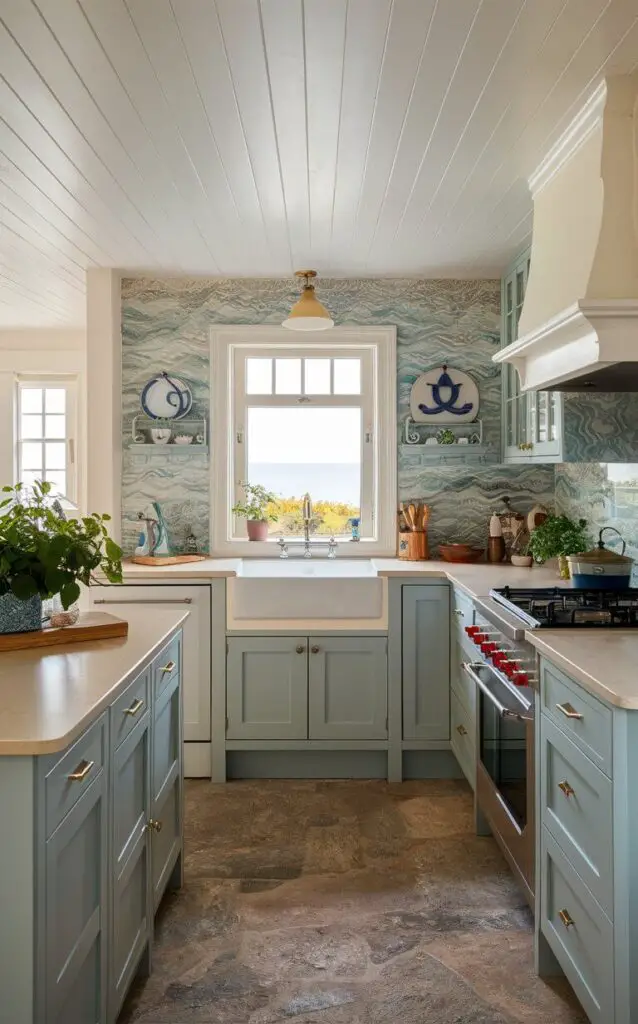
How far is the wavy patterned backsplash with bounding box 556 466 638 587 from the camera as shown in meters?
3.04

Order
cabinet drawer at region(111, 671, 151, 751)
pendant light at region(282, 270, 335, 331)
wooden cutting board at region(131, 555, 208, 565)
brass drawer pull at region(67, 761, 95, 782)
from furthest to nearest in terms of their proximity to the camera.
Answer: wooden cutting board at region(131, 555, 208, 565), pendant light at region(282, 270, 335, 331), cabinet drawer at region(111, 671, 151, 751), brass drawer pull at region(67, 761, 95, 782)

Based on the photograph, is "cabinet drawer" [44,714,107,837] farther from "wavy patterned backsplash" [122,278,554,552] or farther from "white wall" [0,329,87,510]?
"white wall" [0,329,87,510]

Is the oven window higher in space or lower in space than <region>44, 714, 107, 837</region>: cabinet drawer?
lower

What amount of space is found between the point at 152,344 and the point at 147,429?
459mm

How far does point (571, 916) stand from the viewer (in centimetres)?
190

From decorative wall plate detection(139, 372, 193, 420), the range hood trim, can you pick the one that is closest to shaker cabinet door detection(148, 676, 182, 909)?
the range hood trim

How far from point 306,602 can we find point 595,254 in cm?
204

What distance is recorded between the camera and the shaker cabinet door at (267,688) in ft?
12.0

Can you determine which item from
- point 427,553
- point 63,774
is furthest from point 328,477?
point 63,774

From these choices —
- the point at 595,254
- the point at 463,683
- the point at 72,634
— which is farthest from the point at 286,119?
the point at 463,683

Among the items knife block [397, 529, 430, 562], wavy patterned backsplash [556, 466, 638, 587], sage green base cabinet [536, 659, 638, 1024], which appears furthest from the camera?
knife block [397, 529, 430, 562]

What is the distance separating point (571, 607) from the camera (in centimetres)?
242

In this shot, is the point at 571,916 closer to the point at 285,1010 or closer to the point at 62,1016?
the point at 285,1010

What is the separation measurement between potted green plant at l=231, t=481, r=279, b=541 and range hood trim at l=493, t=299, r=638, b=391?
213 cm
